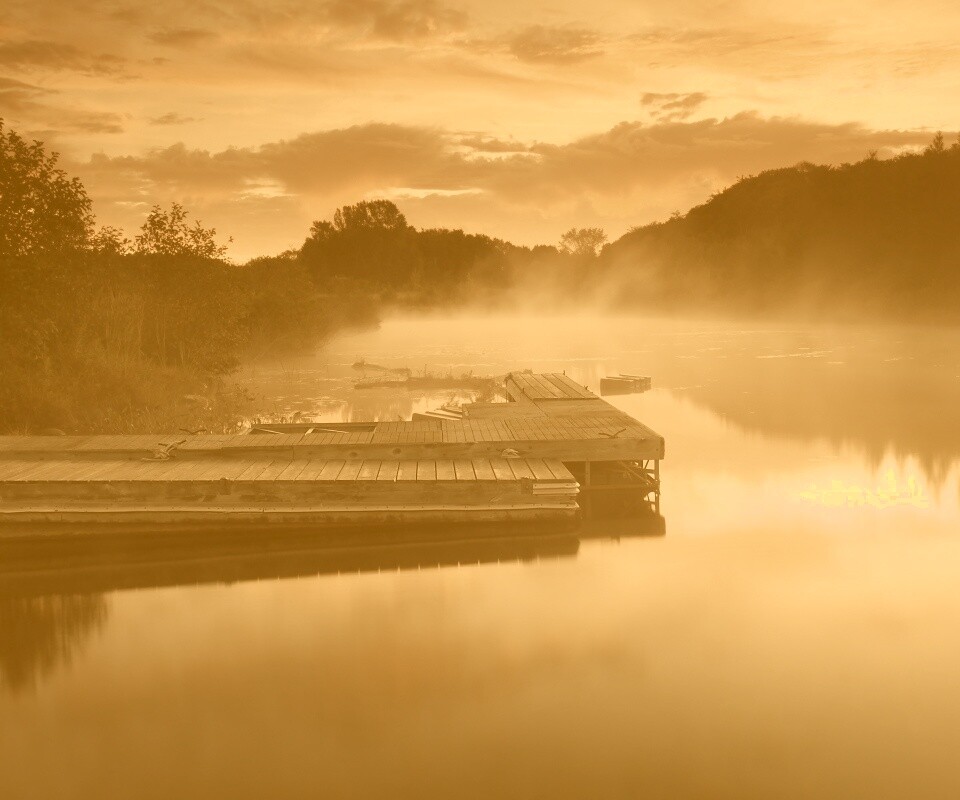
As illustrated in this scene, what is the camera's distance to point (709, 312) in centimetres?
8481

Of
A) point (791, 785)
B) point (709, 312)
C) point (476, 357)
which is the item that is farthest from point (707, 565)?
point (709, 312)

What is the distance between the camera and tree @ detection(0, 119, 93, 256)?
18.9 m

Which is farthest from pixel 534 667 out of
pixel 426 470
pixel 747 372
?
pixel 747 372

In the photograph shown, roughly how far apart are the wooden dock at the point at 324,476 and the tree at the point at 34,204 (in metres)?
5.90

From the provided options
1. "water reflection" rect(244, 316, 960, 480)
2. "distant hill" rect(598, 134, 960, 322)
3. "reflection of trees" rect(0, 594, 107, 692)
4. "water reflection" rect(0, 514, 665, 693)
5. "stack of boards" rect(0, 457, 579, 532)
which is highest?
"distant hill" rect(598, 134, 960, 322)

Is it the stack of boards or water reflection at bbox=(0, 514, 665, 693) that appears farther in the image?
the stack of boards

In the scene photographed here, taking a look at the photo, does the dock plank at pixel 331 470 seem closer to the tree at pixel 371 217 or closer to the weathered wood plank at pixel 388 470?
the weathered wood plank at pixel 388 470

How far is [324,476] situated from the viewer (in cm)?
1312

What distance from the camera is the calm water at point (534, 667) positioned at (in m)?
7.48

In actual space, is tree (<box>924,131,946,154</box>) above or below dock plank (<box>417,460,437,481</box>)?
above

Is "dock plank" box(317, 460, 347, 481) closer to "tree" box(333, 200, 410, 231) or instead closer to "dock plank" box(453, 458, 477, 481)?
"dock plank" box(453, 458, 477, 481)

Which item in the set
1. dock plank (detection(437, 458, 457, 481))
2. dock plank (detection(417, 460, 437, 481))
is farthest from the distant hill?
dock plank (detection(417, 460, 437, 481))

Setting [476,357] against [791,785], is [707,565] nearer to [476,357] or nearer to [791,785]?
[791,785]

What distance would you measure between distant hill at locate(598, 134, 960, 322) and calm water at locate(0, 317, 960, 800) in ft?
179
